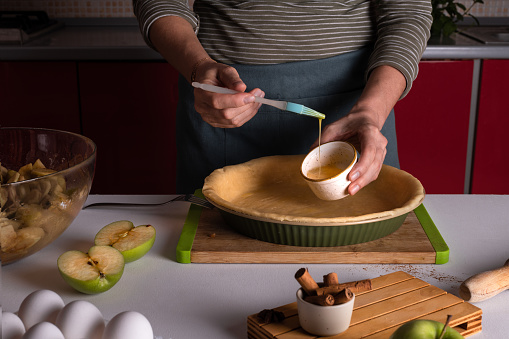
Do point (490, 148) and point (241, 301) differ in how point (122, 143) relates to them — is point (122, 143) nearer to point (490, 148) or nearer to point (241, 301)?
point (490, 148)

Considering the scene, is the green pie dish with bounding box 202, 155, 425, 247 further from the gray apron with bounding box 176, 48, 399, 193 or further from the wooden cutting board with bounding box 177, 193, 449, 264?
the gray apron with bounding box 176, 48, 399, 193

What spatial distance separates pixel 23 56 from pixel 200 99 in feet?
4.16

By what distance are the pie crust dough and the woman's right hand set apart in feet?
0.39

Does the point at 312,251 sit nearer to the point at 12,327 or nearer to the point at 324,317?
the point at 324,317

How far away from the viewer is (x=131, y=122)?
224cm

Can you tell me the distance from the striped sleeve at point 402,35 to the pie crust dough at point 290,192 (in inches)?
9.4

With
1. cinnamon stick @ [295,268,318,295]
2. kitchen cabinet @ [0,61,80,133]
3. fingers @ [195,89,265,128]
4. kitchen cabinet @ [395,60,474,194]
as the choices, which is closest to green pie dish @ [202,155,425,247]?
fingers @ [195,89,265,128]

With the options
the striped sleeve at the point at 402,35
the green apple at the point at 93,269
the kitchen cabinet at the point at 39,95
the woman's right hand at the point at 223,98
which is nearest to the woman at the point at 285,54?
the striped sleeve at the point at 402,35

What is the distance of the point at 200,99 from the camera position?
3.61 ft

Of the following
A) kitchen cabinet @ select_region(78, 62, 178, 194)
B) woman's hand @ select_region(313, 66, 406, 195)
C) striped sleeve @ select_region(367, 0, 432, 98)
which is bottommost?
kitchen cabinet @ select_region(78, 62, 178, 194)

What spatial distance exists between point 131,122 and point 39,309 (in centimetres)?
165

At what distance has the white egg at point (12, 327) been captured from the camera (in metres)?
0.60

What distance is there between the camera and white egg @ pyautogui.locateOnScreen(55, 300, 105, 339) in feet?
2.00

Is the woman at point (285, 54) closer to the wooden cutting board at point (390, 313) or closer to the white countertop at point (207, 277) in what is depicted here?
the white countertop at point (207, 277)
